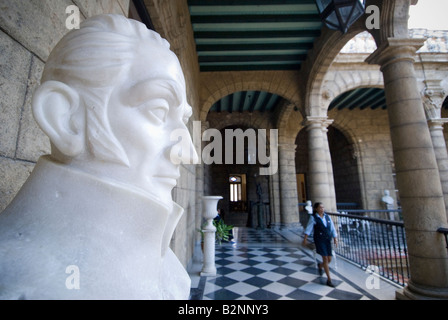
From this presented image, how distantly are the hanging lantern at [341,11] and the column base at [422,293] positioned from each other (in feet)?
9.62

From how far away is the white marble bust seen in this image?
1.25 ft

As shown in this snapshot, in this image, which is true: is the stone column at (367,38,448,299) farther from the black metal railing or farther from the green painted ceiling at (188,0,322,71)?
the green painted ceiling at (188,0,322,71)

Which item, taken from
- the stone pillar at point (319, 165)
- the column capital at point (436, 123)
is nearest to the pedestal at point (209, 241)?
the stone pillar at point (319, 165)

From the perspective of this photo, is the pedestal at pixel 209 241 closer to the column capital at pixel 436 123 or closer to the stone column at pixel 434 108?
the stone column at pixel 434 108

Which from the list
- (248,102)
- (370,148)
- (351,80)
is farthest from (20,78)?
(370,148)

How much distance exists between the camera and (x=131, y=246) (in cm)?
44

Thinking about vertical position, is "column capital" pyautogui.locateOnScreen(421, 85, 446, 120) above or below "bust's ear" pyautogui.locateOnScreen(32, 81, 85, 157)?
above

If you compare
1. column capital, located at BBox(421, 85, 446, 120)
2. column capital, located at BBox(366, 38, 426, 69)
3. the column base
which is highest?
column capital, located at BBox(421, 85, 446, 120)

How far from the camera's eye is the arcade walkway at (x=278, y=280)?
8.15 ft

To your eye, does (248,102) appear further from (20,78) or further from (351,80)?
(20,78)

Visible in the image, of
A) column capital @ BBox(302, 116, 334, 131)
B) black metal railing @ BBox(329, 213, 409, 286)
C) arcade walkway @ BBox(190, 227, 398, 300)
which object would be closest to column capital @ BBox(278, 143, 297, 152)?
column capital @ BBox(302, 116, 334, 131)

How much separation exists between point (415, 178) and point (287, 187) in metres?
5.28

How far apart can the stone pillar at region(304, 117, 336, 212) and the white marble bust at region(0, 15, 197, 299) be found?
491 cm
